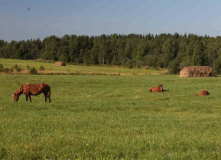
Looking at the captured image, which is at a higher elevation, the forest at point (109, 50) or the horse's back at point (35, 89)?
the forest at point (109, 50)

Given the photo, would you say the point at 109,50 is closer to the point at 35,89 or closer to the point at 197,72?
the point at 197,72

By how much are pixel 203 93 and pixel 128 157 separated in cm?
2396

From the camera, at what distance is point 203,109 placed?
21766 millimetres

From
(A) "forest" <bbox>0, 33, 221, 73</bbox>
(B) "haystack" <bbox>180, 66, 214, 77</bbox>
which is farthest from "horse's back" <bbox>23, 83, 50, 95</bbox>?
(A) "forest" <bbox>0, 33, 221, 73</bbox>

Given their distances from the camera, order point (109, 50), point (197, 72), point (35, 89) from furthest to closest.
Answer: point (109, 50) < point (197, 72) < point (35, 89)

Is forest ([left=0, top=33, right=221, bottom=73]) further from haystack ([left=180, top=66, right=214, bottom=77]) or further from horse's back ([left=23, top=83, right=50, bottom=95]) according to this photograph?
horse's back ([left=23, top=83, right=50, bottom=95])

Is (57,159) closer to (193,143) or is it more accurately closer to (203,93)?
(193,143)

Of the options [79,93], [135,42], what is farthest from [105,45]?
[79,93]

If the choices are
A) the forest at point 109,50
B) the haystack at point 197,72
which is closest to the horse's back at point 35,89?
the haystack at point 197,72

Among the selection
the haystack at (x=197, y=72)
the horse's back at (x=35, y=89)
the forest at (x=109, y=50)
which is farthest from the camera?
the forest at (x=109, y=50)

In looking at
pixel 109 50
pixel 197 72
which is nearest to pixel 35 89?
pixel 197 72

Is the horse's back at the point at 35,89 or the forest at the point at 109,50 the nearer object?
the horse's back at the point at 35,89

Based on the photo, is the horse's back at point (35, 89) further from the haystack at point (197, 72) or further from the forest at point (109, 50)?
the forest at point (109, 50)

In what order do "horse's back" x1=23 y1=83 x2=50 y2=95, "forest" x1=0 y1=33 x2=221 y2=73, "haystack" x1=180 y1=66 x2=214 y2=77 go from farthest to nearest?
"forest" x1=0 y1=33 x2=221 y2=73
"haystack" x1=180 y1=66 x2=214 y2=77
"horse's back" x1=23 y1=83 x2=50 y2=95
